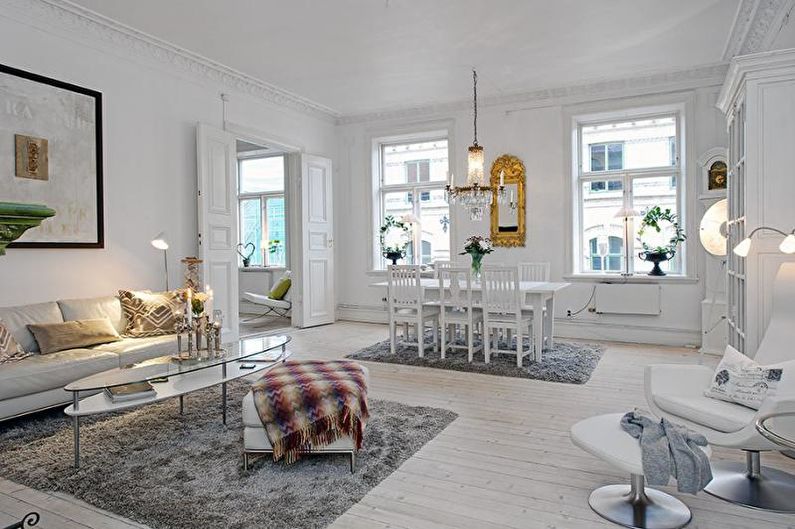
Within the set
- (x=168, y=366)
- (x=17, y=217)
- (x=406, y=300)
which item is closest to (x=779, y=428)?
(x=17, y=217)

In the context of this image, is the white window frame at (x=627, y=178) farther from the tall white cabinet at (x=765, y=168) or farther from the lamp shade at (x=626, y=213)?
the tall white cabinet at (x=765, y=168)

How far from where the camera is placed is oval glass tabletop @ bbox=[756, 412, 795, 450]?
5.38 ft

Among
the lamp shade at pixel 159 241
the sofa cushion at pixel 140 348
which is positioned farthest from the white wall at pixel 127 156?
the sofa cushion at pixel 140 348

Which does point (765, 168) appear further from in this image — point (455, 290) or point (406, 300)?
point (406, 300)

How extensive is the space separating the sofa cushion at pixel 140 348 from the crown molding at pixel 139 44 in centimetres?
264

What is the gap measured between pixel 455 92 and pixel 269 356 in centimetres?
439

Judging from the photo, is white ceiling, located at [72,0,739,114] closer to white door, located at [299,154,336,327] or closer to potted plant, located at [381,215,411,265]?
white door, located at [299,154,336,327]

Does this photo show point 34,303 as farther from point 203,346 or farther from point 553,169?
point 553,169

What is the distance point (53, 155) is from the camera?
4.54 meters

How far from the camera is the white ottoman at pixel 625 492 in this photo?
2.28 m

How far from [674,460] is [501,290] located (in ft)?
9.96

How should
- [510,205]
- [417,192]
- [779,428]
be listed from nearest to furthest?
[779,428] → [510,205] → [417,192]

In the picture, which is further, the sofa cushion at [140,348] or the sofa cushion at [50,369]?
the sofa cushion at [140,348]

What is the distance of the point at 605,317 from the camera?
669 cm
